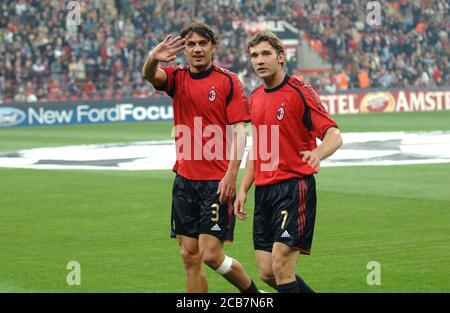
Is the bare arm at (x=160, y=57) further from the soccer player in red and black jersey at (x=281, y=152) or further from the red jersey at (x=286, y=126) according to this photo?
the red jersey at (x=286, y=126)

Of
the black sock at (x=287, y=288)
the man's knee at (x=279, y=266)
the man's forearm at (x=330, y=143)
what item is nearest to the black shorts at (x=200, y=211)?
the man's knee at (x=279, y=266)

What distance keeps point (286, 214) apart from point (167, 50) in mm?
1623

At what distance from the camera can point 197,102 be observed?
8.67m

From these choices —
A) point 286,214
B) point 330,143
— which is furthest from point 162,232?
point 330,143

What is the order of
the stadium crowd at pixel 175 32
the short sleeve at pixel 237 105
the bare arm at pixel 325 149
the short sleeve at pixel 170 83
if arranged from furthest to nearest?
the stadium crowd at pixel 175 32 < the short sleeve at pixel 170 83 < the short sleeve at pixel 237 105 < the bare arm at pixel 325 149

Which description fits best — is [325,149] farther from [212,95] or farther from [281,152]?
[212,95]

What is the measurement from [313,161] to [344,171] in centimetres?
1276

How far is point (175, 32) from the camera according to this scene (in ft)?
138

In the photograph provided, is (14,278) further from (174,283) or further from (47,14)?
(47,14)

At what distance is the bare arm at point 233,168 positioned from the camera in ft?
27.4

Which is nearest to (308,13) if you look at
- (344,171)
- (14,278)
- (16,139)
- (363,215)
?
(16,139)

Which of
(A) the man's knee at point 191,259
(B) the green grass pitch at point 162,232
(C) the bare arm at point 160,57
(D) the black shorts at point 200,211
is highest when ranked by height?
(C) the bare arm at point 160,57

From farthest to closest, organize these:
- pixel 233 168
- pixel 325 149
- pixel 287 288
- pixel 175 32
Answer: pixel 175 32 → pixel 233 168 → pixel 287 288 → pixel 325 149

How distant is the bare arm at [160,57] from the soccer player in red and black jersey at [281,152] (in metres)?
0.66
